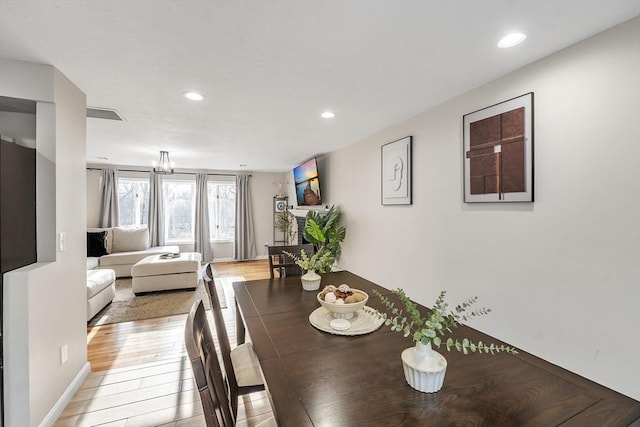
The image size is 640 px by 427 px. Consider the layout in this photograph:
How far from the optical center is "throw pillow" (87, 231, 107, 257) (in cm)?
520

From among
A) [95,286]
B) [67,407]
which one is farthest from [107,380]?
[95,286]

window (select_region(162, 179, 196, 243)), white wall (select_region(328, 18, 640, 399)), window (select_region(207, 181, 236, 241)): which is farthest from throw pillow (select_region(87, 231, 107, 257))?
white wall (select_region(328, 18, 640, 399))

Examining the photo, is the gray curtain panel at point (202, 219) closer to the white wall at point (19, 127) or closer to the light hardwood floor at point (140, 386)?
the light hardwood floor at point (140, 386)

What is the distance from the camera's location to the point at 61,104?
6.30 ft

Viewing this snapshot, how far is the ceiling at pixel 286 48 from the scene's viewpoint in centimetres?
133

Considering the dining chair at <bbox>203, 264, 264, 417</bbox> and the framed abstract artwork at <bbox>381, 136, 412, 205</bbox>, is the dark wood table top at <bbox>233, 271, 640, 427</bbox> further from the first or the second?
the framed abstract artwork at <bbox>381, 136, 412, 205</bbox>

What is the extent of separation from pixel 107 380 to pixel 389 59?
3211mm

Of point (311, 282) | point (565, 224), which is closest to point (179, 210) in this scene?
point (311, 282)

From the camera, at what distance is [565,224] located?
5.49 ft

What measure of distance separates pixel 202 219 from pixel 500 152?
6276mm

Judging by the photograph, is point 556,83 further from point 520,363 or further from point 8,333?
point 8,333

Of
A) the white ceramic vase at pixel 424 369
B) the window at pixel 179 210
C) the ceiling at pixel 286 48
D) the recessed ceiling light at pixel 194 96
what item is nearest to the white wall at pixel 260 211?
the window at pixel 179 210

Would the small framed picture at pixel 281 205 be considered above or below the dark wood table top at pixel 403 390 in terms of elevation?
above

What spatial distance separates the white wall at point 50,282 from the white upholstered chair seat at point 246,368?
1.16m
